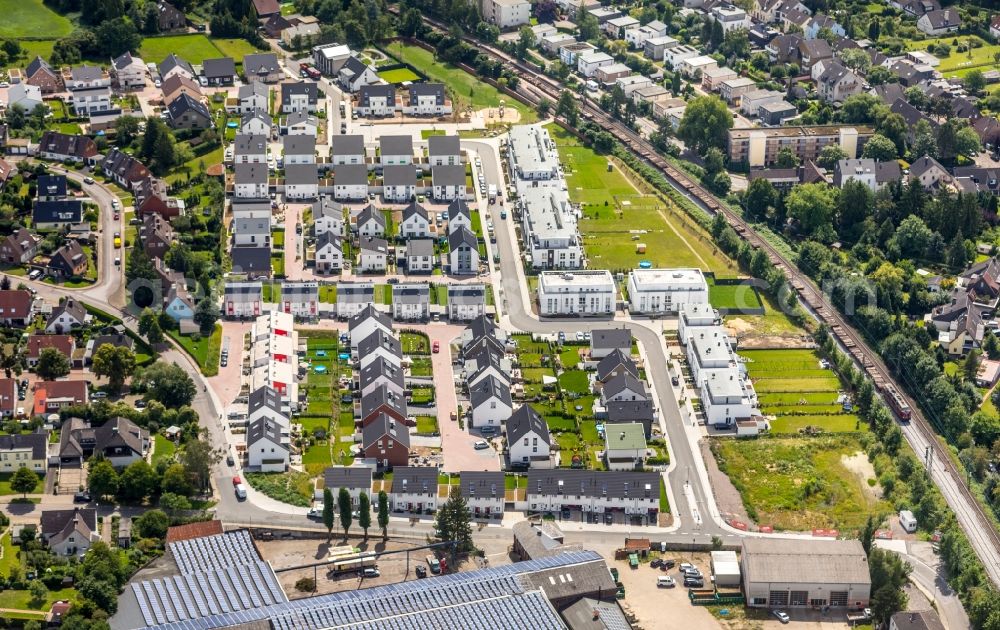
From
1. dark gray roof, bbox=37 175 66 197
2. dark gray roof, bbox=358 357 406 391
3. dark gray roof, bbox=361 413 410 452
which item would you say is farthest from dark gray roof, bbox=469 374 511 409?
dark gray roof, bbox=37 175 66 197

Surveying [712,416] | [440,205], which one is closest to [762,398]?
[712,416]

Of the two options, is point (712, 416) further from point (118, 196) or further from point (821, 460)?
point (118, 196)

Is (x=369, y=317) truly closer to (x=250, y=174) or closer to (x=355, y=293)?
(x=355, y=293)

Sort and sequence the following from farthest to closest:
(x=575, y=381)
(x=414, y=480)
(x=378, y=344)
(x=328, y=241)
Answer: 1. (x=328, y=241)
2. (x=575, y=381)
3. (x=378, y=344)
4. (x=414, y=480)

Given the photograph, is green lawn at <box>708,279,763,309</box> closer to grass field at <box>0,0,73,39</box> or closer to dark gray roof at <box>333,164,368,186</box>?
dark gray roof at <box>333,164,368,186</box>

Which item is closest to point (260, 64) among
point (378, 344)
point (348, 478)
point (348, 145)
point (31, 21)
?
point (348, 145)
